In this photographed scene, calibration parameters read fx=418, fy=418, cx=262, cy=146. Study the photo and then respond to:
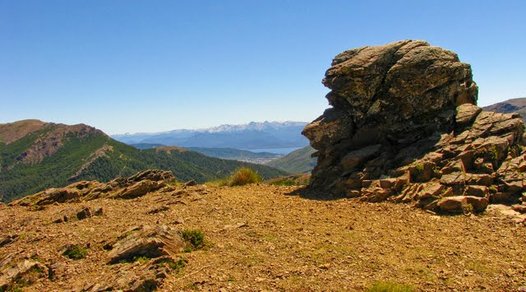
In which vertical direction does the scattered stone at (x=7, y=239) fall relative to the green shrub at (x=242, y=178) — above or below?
below

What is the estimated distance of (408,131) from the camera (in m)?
23.8

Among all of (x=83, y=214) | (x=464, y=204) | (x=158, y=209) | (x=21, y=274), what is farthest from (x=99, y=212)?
(x=464, y=204)

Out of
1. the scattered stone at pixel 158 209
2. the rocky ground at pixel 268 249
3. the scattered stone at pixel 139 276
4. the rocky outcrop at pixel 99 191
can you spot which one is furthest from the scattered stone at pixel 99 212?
the scattered stone at pixel 139 276

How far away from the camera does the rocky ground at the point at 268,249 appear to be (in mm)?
12523

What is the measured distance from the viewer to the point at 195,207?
21266mm

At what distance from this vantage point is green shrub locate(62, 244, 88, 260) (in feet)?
49.6

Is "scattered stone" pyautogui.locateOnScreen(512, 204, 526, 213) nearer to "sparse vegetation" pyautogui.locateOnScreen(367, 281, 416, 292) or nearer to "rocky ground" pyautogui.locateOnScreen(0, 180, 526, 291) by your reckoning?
"rocky ground" pyautogui.locateOnScreen(0, 180, 526, 291)

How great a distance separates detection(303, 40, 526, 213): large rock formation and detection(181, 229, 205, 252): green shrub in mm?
9094

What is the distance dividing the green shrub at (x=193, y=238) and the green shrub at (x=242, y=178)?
1260 centimetres

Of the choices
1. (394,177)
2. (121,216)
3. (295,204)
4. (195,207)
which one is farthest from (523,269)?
(121,216)

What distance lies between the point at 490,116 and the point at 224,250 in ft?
57.2

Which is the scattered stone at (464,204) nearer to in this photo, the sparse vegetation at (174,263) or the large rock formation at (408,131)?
the large rock formation at (408,131)

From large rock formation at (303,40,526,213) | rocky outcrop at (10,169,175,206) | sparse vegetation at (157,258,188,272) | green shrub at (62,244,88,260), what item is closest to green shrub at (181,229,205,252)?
sparse vegetation at (157,258,188,272)

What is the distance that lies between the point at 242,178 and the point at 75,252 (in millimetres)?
14570
